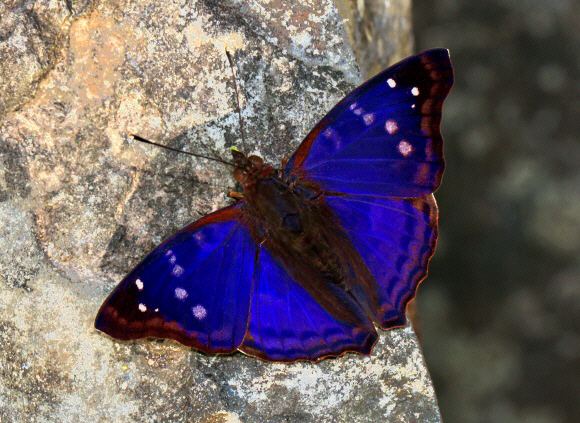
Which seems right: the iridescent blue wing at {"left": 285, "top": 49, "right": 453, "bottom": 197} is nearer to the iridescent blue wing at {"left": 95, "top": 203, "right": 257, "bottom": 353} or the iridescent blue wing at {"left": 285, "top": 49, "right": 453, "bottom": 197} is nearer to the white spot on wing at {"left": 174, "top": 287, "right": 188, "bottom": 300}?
the iridescent blue wing at {"left": 95, "top": 203, "right": 257, "bottom": 353}

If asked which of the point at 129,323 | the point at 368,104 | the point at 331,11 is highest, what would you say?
the point at 331,11

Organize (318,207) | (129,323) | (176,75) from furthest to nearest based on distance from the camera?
(176,75)
(318,207)
(129,323)

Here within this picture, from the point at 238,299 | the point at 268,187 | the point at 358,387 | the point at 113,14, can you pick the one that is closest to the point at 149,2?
the point at 113,14

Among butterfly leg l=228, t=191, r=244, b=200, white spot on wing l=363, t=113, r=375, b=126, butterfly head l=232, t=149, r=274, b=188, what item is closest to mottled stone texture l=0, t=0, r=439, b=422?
butterfly leg l=228, t=191, r=244, b=200

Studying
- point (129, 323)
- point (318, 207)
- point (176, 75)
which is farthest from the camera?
point (176, 75)

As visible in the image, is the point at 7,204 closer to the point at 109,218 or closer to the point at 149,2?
the point at 109,218

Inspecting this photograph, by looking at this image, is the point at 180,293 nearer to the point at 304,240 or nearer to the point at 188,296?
the point at 188,296
